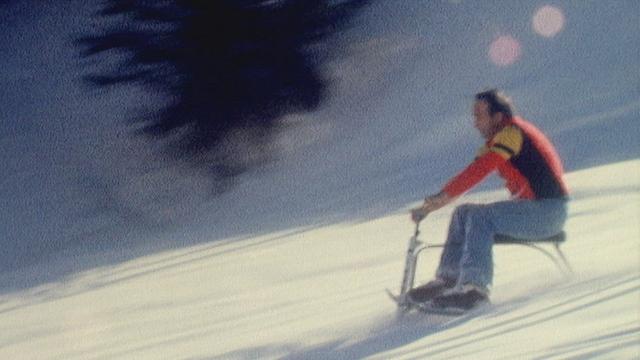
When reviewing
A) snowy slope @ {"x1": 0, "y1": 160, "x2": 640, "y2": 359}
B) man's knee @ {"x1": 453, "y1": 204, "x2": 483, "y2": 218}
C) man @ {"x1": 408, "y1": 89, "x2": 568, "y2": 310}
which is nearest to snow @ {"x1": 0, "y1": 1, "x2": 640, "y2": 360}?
snowy slope @ {"x1": 0, "y1": 160, "x2": 640, "y2": 359}

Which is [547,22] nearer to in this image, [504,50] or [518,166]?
[504,50]

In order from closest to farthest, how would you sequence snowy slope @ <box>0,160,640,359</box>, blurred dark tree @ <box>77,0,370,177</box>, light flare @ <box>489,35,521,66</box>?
snowy slope @ <box>0,160,640,359</box> < blurred dark tree @ <box>77,0,370,177</box> < light flare @ <box>489,35,521,66</box>

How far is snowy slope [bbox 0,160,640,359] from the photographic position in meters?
3.71

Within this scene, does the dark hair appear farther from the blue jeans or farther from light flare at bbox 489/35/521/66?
light flare at bbox 489/35/521/66

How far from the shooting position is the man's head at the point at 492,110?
13.5 feet

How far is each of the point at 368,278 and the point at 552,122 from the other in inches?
117

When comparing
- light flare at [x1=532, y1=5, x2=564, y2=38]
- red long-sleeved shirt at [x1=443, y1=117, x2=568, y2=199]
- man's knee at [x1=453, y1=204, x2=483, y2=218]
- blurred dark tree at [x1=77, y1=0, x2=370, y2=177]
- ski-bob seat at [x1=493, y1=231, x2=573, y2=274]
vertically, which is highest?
light flare at [x1=532, y1=5, x2=564, y2=38]

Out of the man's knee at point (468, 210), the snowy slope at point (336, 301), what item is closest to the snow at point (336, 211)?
the snowy slope at point (336, 301)

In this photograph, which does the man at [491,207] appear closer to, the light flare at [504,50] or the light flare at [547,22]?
the light flare at [504,50]

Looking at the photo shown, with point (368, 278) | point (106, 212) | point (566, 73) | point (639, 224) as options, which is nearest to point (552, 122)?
point (566, 73)

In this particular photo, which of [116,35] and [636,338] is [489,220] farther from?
[116,35]

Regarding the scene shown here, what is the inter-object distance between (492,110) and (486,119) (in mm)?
54

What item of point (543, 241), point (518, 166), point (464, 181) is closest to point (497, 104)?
point (518, 166)

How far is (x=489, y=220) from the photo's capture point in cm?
404
